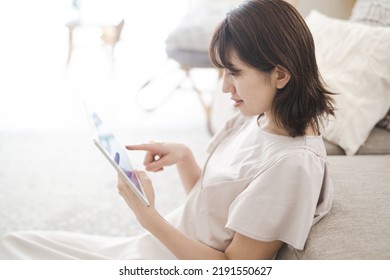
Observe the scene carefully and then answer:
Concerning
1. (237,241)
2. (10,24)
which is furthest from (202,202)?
(10,24)

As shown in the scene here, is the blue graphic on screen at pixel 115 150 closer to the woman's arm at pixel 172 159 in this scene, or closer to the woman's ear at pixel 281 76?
the woman's arm at pixel 172 159

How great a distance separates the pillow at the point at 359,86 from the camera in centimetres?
137

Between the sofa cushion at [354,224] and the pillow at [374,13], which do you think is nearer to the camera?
the sofa cushion at [354,224]

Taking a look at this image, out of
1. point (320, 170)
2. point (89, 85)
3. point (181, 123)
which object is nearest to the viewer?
point (320, 170)

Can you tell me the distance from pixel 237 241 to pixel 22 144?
1.85 metres

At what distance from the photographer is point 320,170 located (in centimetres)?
82

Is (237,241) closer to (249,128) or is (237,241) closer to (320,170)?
(320,170)

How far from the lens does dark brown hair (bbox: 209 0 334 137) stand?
809mm

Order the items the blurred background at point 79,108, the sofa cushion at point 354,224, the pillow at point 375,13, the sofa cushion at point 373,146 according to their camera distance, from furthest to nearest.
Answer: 1. the blurred background at point 79,108
2. the pillow at point 375,13
3. the sofa cushion at point 373,146
4. the sofa cushion at point 354,224

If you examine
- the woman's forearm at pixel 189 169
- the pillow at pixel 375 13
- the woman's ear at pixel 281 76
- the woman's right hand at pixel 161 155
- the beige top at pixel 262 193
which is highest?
the woman's ear at pixel 281 76

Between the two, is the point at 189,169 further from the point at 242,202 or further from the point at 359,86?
the point at 359,86

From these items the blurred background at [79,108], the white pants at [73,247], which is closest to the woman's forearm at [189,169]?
the white pants at [73,247]

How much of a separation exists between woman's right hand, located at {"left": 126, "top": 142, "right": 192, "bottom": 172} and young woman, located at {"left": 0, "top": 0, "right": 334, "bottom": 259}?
11cm

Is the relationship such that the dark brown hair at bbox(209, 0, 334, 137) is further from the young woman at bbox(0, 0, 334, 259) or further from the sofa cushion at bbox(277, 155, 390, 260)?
the sofa cushion at bbox(277, 155, 390, 260)
